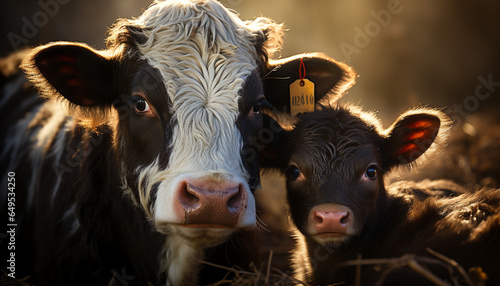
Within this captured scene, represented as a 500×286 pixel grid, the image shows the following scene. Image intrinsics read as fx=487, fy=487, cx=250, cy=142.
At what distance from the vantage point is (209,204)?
7.92ft

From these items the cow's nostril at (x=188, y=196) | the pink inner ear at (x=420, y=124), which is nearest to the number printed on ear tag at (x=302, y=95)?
the pink inner ear at (x=420, y=124)

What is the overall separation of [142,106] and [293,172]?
1124 mm

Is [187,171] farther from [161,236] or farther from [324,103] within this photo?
[324,103]

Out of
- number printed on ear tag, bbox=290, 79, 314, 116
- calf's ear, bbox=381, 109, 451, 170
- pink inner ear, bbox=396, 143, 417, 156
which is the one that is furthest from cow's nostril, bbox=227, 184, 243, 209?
pink inner ear, bbox=396, 143, 417, 156

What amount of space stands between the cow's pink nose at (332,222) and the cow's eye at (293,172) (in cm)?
47

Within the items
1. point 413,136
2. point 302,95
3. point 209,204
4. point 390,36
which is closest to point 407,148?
point 413,136

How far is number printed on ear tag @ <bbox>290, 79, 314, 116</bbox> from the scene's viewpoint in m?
3.57

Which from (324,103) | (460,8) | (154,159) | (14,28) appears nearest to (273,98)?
(324,103)

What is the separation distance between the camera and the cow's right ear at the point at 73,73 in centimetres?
306

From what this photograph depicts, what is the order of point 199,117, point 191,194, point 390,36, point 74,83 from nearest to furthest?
1. point 191,194
2. point 199,117
3. point 74,83
4. point 390,36

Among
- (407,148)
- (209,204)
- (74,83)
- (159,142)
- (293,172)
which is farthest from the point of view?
(407,148)

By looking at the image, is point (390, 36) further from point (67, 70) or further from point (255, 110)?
point (67, 70)

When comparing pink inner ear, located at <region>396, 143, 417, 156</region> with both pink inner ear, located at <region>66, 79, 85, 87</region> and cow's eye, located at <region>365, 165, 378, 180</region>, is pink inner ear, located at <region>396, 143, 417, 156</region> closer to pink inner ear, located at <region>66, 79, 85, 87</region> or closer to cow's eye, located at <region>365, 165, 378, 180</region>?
cow's eye, located at <region>365, 165, 378, 180</region>

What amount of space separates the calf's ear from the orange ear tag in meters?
0.61
